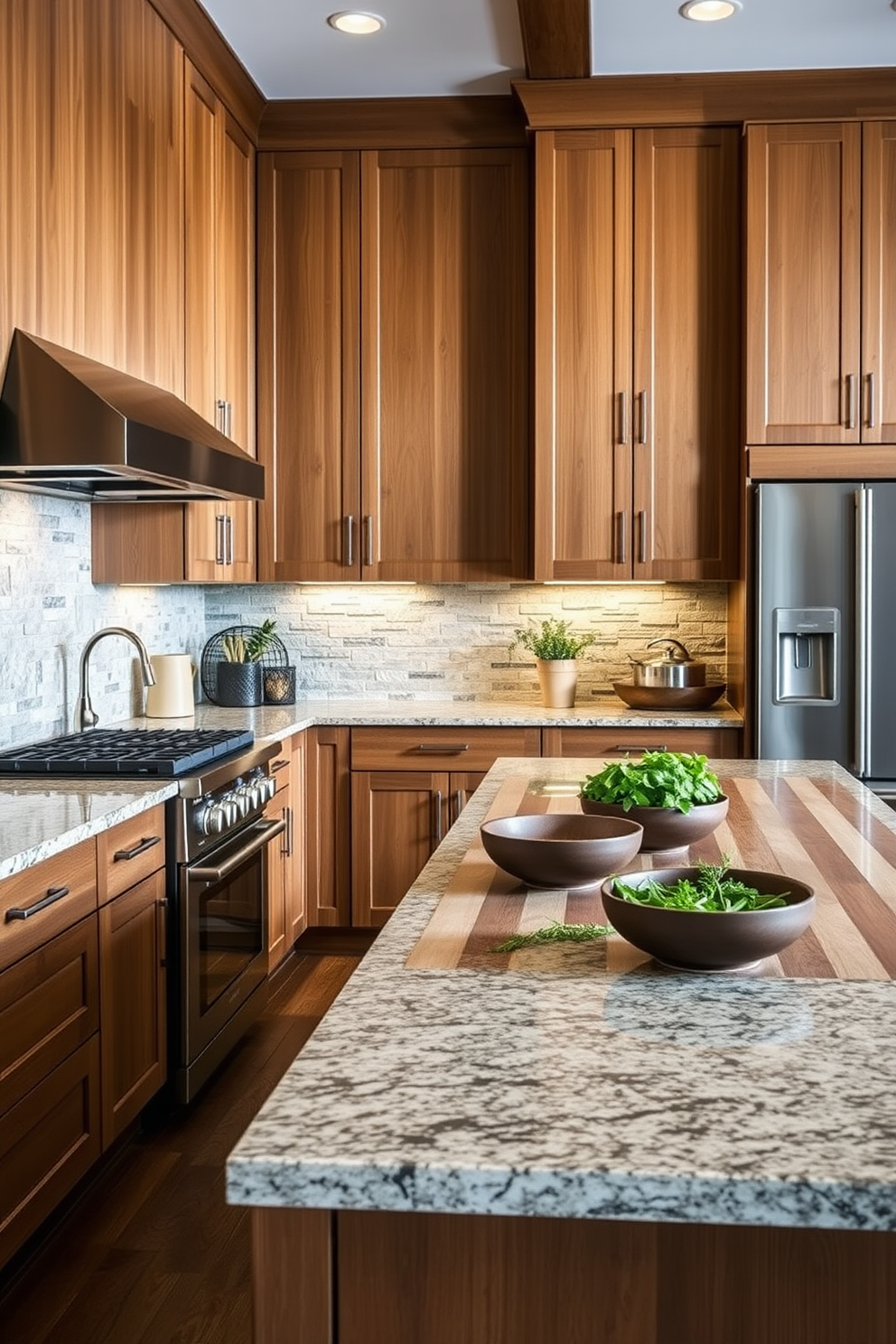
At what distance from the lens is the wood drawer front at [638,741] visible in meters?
4.45

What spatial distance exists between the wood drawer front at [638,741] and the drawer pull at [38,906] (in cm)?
234

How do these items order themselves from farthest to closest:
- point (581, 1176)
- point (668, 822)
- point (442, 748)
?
point (442, 748), point (668, 822), point (581, 1176)

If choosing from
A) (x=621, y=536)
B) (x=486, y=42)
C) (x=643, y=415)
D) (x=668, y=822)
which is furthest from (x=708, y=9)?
(x=668, y=822)

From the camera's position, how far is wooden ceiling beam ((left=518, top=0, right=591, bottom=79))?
3797mm

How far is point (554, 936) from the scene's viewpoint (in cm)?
161

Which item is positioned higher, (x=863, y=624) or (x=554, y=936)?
(x=863, y=624)

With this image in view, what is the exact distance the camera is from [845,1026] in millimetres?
1297

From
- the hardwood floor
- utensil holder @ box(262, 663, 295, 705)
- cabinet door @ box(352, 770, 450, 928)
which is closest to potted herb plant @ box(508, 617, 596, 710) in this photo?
cabinet door @ box(352, 770, 450, 928)

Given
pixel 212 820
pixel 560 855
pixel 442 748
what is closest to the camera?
pixel 560 855

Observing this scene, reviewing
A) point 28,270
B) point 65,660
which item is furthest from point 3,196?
point 65,660

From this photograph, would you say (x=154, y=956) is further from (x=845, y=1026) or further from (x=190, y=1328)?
(x=845, y=1026)

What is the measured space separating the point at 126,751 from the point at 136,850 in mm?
487

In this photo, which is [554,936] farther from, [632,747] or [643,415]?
[643,415]

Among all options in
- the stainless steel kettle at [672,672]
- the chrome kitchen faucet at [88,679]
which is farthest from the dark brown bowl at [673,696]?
the chrome kitchen faucet at [88,679]
